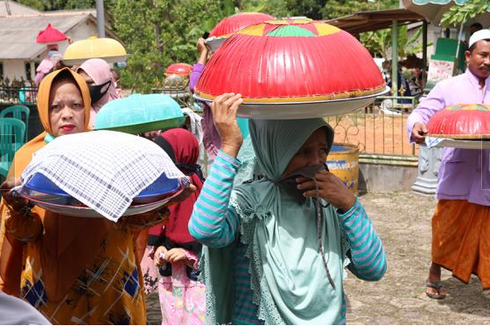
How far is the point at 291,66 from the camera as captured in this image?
112 inches

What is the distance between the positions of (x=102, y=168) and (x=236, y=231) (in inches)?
20.9

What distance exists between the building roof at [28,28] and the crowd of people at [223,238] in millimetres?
29188

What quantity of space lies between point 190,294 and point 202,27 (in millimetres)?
17440

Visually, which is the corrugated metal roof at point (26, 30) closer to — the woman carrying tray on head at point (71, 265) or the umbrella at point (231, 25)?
the umbrella at point (231, 25)

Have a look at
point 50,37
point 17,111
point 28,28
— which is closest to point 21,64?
point 28,28

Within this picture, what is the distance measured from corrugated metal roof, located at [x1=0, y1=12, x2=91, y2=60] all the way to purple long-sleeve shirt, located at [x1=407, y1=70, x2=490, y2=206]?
2840cm

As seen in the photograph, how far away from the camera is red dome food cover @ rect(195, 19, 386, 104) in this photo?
9.25 feet

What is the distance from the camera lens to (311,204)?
3152 millimetres

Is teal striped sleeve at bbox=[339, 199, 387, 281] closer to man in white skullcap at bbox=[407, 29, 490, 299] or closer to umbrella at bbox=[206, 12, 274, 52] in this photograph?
man in white skullcap at bbox=[407, 29, 490, 299]

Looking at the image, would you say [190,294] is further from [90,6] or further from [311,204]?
[90,6]

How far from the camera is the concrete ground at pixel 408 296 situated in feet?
20.4

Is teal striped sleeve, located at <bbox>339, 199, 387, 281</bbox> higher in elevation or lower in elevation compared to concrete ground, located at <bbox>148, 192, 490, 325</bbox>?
higher

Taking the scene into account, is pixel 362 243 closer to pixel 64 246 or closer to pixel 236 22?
pixel 64 246

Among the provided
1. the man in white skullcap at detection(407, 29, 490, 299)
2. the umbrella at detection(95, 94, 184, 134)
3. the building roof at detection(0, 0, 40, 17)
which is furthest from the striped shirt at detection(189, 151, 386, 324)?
the building roof at detection(0, 0, 40, 17)
